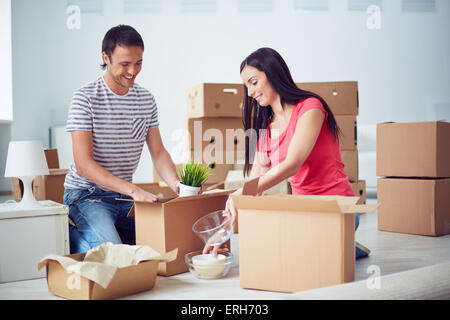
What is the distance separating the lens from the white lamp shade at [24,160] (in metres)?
1.66

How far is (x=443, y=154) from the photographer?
2424 mm

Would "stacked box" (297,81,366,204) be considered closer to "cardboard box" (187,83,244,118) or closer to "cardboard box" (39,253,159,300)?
"cardboard box" (187,83,244,118)

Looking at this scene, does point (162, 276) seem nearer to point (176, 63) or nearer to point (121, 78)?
point (121, 78)

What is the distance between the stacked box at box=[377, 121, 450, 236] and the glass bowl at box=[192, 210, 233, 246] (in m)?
1.24

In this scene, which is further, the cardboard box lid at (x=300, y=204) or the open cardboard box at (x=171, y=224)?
the open cardboard box at (x=171, y=224)

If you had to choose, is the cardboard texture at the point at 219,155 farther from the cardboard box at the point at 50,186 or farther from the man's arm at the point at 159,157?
the man's arm at the point at 159,157

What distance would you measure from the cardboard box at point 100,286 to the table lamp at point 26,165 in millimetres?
377

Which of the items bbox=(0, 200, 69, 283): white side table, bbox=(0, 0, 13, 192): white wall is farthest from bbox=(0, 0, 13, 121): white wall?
bbox=(0, 200, 69, 283): white side table

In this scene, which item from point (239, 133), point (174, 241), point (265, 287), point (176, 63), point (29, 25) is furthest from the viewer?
point (176, 63)

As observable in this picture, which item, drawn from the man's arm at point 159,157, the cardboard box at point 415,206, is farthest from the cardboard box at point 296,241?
the cardboard box at point 415,206

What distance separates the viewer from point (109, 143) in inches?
70.6

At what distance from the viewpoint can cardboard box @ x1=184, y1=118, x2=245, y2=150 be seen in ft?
9.61
